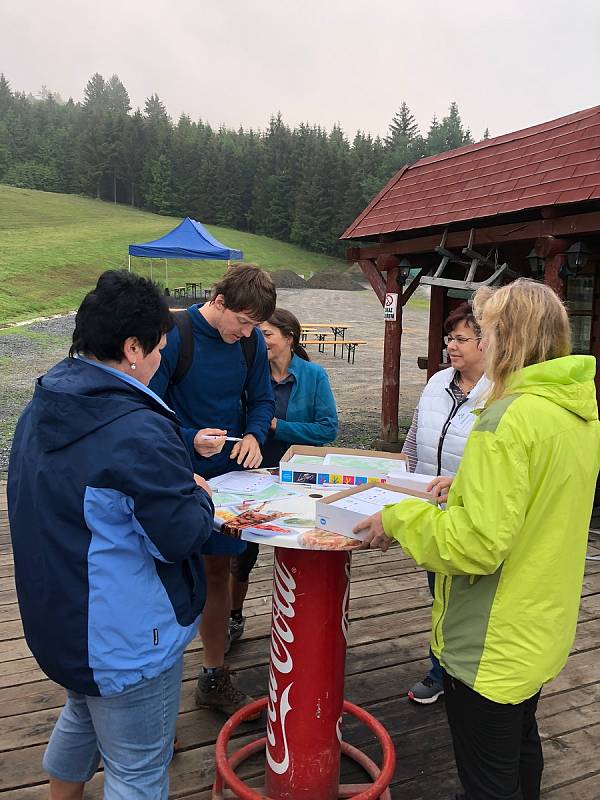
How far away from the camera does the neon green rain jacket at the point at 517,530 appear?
146 centimetres

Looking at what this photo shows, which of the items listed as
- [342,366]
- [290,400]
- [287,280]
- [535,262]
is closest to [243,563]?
[290,400]

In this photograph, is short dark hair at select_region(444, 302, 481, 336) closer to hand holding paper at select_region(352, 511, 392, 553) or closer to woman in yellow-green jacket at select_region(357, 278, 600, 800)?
woman in yellow-green jacket at select_region(357, 278, 600, 800)

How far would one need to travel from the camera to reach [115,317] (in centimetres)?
149

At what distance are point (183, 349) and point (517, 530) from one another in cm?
139

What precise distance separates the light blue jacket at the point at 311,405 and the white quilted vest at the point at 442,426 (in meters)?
0.45

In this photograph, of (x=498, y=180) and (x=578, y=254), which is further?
(x=498, y=180)

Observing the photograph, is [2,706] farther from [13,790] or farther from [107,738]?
[107,738]

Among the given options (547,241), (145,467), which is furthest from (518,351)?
(547,241)

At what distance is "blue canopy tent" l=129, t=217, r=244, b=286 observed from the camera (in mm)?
18859

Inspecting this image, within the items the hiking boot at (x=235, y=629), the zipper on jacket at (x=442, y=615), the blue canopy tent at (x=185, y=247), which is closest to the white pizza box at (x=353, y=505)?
the zipper on jacket at (x=442, y=615)

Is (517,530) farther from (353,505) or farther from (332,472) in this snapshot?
(332,472)

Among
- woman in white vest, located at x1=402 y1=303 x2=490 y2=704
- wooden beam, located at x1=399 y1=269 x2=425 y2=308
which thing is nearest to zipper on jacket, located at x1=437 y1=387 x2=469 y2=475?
woman in white vest, located at x1=402 y1=303 x2=490 y2=704

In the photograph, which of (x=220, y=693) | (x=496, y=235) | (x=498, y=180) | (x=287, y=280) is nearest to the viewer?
(x=220, y=693)

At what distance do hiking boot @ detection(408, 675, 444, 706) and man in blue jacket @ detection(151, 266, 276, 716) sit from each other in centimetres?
72
